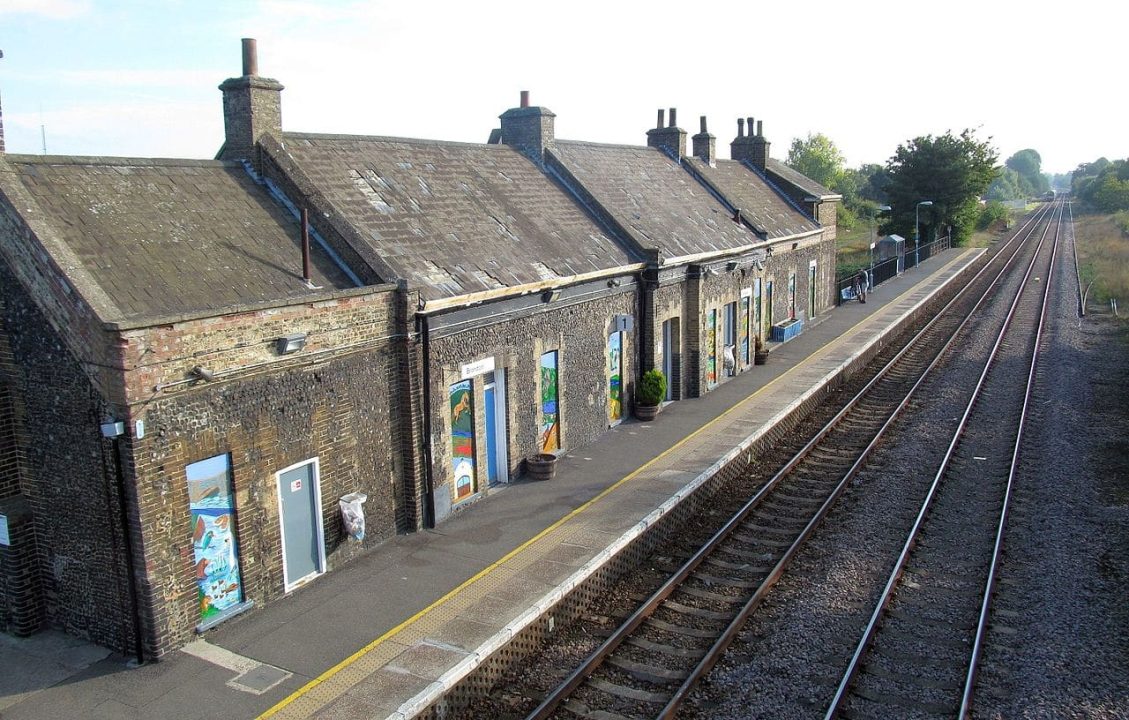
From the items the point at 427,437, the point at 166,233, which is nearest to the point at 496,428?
the point at 427,437

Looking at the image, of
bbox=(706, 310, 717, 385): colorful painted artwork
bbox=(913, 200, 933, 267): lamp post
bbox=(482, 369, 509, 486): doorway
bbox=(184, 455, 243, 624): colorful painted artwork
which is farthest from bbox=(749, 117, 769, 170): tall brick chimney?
bbox=(184, 455, 243, 624): colorful painted artwork

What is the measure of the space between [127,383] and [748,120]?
33.3 m

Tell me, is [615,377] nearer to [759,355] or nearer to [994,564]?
[759,355]

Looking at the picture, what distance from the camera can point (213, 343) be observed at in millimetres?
9922

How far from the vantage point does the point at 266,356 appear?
1064cm

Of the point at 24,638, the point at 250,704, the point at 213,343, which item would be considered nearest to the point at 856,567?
the point at 250,704

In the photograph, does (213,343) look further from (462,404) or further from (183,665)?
(462,404)

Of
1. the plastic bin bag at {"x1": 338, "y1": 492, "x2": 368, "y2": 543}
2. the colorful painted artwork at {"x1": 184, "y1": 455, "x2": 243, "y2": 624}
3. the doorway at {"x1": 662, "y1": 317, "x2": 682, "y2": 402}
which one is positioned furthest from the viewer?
the doorway at {"x1": 662, "y1": 317, "x2": 682, "y2": 402}

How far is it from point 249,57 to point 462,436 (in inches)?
268

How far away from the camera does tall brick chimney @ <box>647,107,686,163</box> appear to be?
30.7 m

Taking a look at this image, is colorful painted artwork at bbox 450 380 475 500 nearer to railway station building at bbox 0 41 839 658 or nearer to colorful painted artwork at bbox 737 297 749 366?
railway station building at bbox 0 41 839 658

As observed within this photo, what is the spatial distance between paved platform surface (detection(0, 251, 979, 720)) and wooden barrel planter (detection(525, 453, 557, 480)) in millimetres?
219

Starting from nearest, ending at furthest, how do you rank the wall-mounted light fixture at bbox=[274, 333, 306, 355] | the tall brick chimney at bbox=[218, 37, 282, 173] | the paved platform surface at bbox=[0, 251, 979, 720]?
the paved platform surface at bbox=[0, 251, 979, 720]
the wall-mounted light fixture at bbox=[274, 333, 306, 355]
the tall brick chimney at bbox=[218, 37, 282, 173]

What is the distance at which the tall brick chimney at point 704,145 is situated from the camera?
32.9 metres
